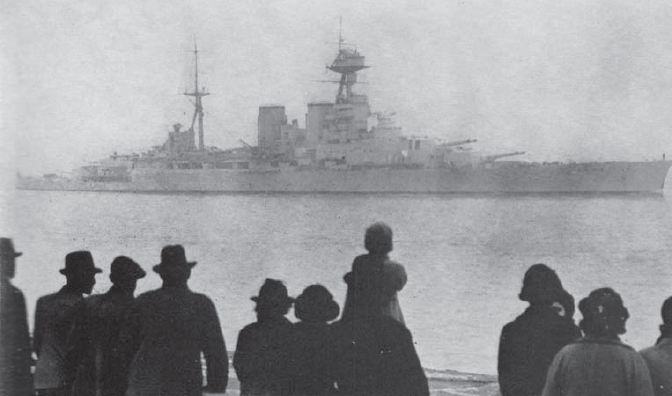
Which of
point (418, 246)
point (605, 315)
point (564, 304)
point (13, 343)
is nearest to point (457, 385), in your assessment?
point (564, 304)

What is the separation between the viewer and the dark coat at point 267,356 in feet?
8.57

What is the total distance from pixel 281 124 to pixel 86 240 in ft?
92.2

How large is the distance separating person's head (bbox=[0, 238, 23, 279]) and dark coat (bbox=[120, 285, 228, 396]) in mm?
494

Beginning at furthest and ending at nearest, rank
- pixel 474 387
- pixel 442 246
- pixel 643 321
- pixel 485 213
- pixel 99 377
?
pixel 485 213, pixel 442 246, pixel 643 321, pixel 474 387, pixel 99 377

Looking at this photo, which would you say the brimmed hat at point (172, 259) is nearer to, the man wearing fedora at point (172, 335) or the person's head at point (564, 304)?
the man wearing fedora at point (172, 335)

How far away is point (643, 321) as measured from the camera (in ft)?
43.7

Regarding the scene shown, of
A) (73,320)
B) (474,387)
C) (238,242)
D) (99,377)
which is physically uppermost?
(73,320)

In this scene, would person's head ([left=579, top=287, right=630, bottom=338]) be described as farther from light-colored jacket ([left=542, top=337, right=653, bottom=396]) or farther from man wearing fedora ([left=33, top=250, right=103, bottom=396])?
man wearing fedora ([left=33, top=250, right=103, bottom=396])

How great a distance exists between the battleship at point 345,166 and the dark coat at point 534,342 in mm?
43816

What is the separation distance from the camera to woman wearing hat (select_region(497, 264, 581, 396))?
8.73 feet

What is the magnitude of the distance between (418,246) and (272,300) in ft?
77.9

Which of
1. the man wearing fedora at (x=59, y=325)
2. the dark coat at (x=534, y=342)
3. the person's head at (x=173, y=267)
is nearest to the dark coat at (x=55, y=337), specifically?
the man wearing fedora at (x=59, y=325)

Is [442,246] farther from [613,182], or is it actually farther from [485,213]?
[613,182]

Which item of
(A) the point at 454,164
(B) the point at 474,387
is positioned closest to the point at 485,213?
(A) the point at 454,164
